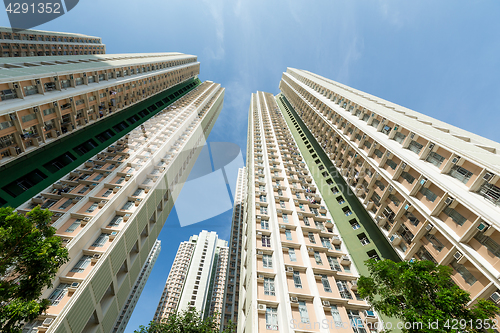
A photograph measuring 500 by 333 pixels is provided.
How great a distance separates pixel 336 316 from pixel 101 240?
952 inches

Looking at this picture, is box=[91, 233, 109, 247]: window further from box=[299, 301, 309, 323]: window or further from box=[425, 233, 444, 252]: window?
box=[425, 233, 444, 252]: window

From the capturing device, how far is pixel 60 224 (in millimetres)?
18219

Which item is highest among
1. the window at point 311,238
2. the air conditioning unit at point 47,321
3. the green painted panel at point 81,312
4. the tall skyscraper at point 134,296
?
the window at point 311,238

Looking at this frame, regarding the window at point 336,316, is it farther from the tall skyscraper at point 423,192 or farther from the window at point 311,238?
the tall skyscraper at point 423,192

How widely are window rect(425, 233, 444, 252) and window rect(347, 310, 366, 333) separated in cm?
902

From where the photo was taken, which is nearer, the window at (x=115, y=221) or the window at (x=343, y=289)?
the window at (x=343, y=289)

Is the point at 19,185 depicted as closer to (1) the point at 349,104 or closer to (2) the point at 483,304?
(2) the point at 483,304

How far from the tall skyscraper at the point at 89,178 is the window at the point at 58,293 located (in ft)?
0.23

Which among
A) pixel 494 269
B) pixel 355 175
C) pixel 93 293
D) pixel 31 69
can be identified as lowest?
pixel 93 293

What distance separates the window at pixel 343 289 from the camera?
18.4 meters

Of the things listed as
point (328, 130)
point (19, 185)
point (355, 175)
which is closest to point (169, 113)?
point (19, 185)

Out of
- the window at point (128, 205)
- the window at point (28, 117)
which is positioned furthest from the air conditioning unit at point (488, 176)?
the window at point (28, 117)

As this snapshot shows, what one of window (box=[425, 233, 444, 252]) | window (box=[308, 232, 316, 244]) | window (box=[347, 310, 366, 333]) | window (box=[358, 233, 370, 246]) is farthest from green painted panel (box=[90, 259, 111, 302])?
window (box=[425, 233, 444, 252])

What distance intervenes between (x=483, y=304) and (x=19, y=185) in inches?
1446
